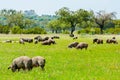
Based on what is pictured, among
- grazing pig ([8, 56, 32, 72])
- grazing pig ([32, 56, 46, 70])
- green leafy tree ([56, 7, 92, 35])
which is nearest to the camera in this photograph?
grazing pig ([8, 56, 32, 72])

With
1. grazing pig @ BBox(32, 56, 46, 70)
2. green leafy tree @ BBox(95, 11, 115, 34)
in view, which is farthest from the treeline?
grazing pig @ BBox(32, 56, 46, 70)

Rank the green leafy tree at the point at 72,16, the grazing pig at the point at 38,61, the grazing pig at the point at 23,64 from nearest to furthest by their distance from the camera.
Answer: the grazing pig at the point at 23,64 → the grazing pig at the point at 38,61 → the green leafy tree at the point at 72,16

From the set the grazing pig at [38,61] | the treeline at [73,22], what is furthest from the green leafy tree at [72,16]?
the grazing pig at [38,61]

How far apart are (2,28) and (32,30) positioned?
11179mm

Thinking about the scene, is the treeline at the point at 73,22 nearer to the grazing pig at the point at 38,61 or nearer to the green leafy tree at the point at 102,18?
the green leafy tree at the point at 102,18

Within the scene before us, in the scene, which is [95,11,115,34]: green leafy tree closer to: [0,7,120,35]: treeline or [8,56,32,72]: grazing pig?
[0,7,120,35]: treeline

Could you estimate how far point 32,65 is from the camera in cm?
2091

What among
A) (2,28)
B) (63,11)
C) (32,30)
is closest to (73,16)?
(63,11)

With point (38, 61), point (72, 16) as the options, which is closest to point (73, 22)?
point (72, 16)

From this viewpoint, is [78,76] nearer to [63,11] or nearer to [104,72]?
[104,72]

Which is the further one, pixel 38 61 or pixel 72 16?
pixel 72 16

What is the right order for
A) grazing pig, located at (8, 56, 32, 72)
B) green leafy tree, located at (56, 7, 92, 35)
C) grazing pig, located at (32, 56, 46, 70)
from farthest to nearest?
green leafy tree, located at (56, 7, 92, 35) → grazing pig, located at (32, 56, 46, 70) → grazing pig, located at (8, 56, 32, 72)

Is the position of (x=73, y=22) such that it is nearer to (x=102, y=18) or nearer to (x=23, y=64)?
(x=102, y=18)

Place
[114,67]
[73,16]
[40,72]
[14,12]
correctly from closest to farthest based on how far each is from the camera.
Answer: [40,72] → [114,67] → [73,16] → [14,12]
